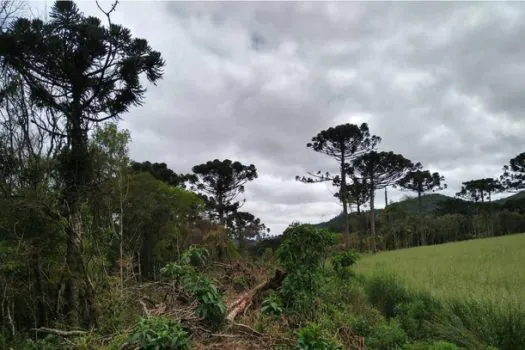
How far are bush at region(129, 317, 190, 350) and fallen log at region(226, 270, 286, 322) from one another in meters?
1.29

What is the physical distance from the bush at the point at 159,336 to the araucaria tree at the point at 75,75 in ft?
19.8

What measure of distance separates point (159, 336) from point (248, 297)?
3.43 meters

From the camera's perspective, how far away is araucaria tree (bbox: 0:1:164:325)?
9781mm

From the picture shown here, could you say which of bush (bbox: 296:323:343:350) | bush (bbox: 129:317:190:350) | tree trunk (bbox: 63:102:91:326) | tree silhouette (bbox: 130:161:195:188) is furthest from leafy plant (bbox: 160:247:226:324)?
tree silhouette (bbox: 130:161:195:188)

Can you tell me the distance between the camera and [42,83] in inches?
412

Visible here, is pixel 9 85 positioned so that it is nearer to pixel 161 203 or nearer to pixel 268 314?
pixel 268 314

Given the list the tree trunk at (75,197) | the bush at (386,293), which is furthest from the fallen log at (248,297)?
the tree trunk at (75,197)

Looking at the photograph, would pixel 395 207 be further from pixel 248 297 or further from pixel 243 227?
pixel 248 297

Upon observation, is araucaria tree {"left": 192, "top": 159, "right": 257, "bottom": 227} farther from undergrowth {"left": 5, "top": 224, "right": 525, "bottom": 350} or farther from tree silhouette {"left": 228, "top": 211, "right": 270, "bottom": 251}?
undergrowth {"left": 5, "top": 224, "right": 525, "bottom": 350}

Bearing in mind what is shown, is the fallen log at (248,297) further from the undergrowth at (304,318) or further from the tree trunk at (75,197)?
the tree trunk at (75,197)

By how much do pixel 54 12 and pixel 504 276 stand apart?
1232 centimetres

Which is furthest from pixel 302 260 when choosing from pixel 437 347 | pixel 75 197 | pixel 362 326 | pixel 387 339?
pixel 75 197

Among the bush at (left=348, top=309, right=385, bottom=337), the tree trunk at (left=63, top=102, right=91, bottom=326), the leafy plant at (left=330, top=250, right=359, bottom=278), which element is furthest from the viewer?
the leafy plant at (left=330, top=250, right=359, bottom=278)

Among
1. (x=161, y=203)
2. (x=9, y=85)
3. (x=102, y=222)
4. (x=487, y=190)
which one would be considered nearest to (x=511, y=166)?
(x=487, y=190)
